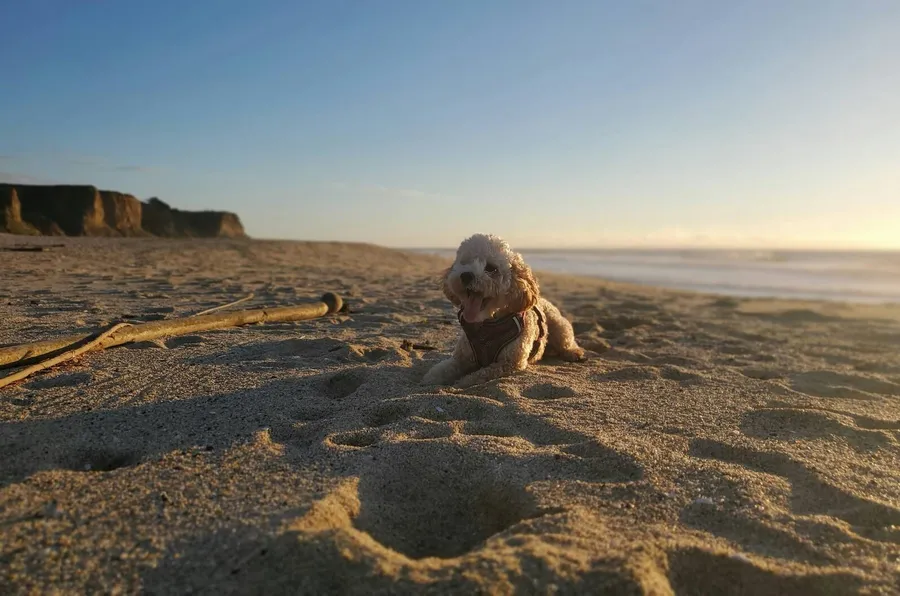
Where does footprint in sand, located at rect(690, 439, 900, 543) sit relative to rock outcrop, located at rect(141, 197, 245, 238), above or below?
below

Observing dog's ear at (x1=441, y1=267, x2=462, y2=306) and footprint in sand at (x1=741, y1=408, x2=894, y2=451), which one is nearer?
footprint in sand at (x1=741, y1=408, x2=894, y2=451)

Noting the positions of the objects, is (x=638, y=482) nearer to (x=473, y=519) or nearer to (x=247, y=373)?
(x=473, y=519)

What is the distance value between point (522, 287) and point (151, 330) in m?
2.91

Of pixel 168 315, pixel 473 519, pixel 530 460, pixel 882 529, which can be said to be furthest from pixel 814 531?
pixel 168 315

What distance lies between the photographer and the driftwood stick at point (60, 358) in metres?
3.21

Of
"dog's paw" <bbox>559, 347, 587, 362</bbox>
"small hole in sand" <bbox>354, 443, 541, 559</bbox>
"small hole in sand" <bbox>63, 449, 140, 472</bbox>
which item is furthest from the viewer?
"dog's paw" <bbox>559, 347, 587, 362</bbox>

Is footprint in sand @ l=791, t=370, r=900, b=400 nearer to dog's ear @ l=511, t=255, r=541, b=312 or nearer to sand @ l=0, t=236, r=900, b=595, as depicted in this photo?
sand @ l=0, t=236, r=900, b=595

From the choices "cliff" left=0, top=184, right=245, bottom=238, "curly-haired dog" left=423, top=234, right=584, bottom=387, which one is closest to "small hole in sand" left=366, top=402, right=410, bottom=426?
"curly-haired dog" left=423, top=234, right=584, bottom=387

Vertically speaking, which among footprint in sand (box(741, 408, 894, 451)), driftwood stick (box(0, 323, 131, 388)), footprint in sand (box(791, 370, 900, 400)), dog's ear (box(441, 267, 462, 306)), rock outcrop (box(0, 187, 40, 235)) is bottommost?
footprint in sand (box(791, 370, 900, 400))

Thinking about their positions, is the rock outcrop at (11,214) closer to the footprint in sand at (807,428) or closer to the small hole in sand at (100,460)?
the small hole in sand at (100,460)

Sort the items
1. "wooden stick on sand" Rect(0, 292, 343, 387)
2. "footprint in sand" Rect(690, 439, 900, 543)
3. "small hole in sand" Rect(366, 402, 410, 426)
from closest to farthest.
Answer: "footprint in sand" Rect(690, 439, 900, 543)
"small hole in sand" Rect(366, 402, 410, 426)
"wooden stick on sand" Rect(0, 292, 343, 387)

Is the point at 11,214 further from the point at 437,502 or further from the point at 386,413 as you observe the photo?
the point at 437,502

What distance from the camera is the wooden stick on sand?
3.53 m

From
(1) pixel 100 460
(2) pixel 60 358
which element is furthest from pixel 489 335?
(2) pixel 60 358
